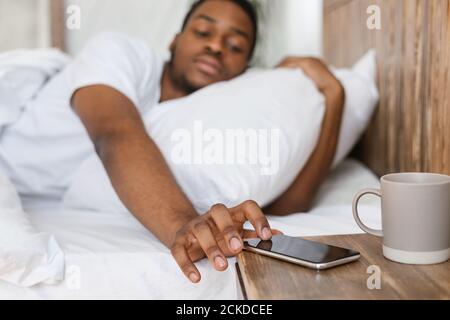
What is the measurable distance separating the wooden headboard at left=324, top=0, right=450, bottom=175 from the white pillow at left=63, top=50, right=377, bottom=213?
0.48ft

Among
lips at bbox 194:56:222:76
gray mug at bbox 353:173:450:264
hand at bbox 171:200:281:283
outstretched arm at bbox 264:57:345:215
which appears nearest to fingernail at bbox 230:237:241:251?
hand at bbox 171:200:281:283

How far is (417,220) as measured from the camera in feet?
1.57

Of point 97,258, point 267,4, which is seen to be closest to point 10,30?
point 267,4

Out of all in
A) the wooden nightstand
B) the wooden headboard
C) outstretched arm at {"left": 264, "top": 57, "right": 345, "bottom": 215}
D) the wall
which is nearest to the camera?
the wooden nightstand

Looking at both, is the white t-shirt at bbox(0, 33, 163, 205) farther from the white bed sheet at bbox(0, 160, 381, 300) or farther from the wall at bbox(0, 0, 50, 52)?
the wall at bbox(0, 0, 50, 52)

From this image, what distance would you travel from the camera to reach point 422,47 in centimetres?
80

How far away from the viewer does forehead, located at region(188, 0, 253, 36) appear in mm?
1001

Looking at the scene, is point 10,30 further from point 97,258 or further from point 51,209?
point 97,258

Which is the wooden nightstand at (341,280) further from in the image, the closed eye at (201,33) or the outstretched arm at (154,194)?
the closed eye at (201,33)

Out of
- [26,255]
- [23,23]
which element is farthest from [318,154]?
[23,23]

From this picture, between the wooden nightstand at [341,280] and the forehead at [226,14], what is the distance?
1.95ft
